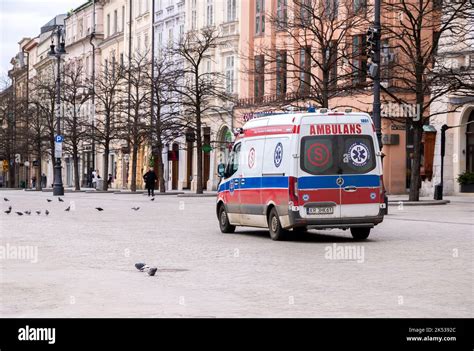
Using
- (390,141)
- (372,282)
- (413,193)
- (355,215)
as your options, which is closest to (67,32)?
(390,141)

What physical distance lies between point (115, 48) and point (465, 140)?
47.7m

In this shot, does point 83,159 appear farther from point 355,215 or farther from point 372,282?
point 372,282

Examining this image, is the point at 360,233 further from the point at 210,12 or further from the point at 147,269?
the point at 210,12

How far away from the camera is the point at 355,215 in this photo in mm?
21859

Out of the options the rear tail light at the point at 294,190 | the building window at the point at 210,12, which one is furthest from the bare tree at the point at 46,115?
the rear tail light at the point at 294,190

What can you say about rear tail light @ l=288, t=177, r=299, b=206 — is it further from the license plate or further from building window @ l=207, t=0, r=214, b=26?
building window @ l=207, t=0, r=214, b=26

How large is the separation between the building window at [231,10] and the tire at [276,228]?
156 feet

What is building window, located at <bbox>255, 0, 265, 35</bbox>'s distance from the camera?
6531 centimetres

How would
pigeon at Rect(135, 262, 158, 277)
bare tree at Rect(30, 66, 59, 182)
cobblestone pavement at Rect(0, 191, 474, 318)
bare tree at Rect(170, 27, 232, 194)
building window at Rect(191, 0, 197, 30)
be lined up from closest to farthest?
cobblestone pavement at Rect(0, 191, 474, 318), pigeon at Rect(135, 262, 158, 277), bare tree at Rect(170, 27, 232, 194), building window at Rect(191, 0, 197, 30), bare tree at Rect(30, 66, 59, 182)

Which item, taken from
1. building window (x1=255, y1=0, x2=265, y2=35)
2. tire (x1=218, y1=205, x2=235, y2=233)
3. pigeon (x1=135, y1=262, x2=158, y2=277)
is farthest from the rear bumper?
building window (x1=255, y1=0, x2=265, y2=35)

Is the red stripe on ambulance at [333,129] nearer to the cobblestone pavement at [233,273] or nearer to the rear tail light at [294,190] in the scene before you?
the rear tail light at [294,190]

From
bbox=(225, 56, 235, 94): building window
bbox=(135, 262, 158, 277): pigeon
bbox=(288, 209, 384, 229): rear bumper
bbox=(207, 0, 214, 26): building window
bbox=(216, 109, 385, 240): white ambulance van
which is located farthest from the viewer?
bbox=(207, 0, 214, 26): building window

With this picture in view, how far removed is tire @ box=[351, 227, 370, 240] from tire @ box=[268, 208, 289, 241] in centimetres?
133

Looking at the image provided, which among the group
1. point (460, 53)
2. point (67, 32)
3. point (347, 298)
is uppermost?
point (67, 32)
